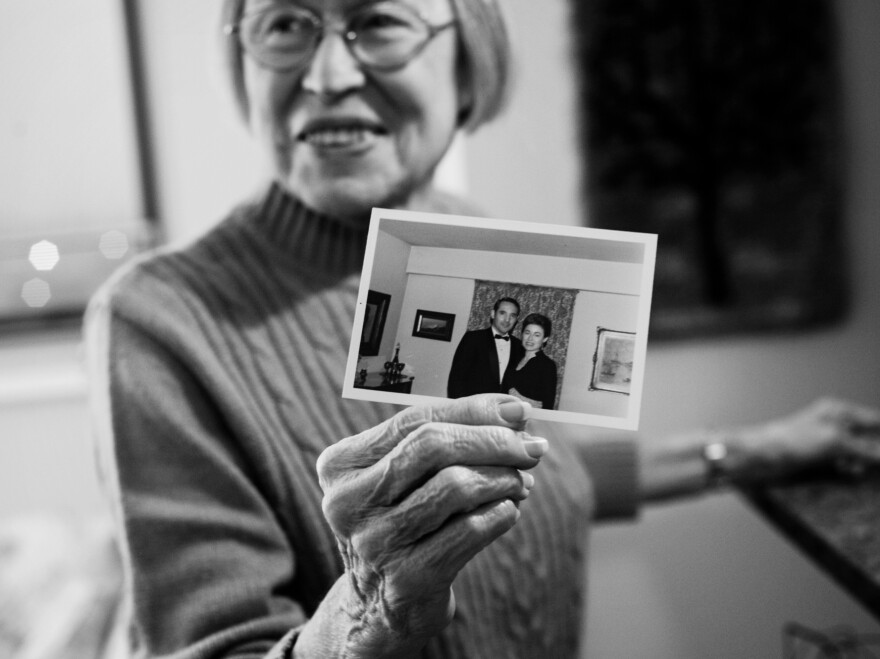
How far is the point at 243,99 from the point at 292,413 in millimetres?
283

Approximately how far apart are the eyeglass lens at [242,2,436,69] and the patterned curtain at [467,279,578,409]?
0.71 feet

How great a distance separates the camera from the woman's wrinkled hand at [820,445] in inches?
42.6

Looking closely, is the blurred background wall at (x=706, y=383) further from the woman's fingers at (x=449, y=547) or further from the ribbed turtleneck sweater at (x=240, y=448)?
the woman's fingers at (x=449, y=547)

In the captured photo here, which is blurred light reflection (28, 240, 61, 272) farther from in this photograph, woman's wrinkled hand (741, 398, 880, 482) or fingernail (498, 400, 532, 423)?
fingernail (498, 400, 532, 423)

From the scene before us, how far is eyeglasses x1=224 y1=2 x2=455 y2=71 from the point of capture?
493 millimetres

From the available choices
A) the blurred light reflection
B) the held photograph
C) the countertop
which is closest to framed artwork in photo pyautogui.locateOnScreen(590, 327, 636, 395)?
the held photograph

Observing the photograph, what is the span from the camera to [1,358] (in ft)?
5.41

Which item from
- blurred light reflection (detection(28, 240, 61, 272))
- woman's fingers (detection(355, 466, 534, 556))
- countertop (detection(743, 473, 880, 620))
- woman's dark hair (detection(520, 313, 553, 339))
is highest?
blurred light reflection (detection(28, 240, 61, 272))

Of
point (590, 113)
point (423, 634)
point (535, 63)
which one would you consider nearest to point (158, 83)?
point (535, 63)

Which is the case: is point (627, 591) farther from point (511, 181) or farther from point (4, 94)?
point (4, 94)

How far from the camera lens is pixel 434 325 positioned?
0.36 m

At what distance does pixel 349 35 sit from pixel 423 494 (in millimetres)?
296

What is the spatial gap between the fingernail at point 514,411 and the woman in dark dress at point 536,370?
0.5 inches

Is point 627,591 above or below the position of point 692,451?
below
